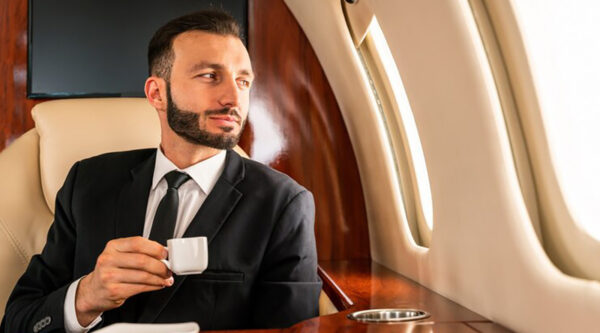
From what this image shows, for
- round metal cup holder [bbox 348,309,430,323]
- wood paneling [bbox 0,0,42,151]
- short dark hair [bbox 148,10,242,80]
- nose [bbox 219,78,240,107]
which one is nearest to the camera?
round metal cup holder [bbox 348,309,430,323]

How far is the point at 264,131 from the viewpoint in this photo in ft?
11.6

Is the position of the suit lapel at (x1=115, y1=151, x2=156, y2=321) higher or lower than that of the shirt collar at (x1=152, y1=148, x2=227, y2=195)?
lower

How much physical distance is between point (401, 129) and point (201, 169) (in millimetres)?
1043

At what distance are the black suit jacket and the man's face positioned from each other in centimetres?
12

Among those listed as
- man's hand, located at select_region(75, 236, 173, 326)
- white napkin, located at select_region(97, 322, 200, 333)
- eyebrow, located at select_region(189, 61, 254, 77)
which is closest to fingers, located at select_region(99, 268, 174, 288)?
man's hand, located at select_region(75, 236, 173, 326)

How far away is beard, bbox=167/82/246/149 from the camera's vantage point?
6.66 ft

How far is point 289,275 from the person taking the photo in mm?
1959

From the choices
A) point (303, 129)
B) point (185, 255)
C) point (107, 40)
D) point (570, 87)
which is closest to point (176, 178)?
Result: point (185, 255)

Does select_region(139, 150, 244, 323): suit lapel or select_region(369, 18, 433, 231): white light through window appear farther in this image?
select_region(369, 18, 433, 231): white light through window

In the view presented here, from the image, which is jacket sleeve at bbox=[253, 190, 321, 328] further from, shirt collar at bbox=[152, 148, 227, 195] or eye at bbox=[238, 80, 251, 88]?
eye at bbox=[238, 80, 251, 88]

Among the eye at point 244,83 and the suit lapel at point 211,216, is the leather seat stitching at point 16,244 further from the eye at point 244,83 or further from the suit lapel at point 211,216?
the eye at point 244,83

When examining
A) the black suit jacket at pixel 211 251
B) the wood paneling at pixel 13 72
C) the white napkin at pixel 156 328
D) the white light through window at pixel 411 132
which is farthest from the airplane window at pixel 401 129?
the wood paneling at pixel 13 72

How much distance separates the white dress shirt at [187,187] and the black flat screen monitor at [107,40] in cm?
147

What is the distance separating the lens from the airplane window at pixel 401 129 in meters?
2.79
